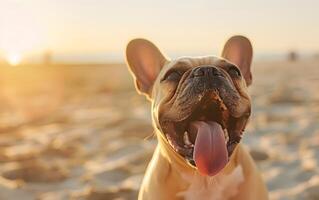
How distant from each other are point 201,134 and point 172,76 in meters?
0.49

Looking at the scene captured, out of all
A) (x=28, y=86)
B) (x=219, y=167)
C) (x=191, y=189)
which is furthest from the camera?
(x=28, y=86)

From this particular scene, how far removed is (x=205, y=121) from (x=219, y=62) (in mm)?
396

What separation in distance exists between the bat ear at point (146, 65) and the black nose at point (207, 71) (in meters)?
0.84

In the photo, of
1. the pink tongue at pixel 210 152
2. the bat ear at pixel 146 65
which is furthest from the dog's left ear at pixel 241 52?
the pink tongue at pixel 210 152

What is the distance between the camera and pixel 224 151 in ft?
10.5

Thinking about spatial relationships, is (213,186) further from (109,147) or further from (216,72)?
(109,147)

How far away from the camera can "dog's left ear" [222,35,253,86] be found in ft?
13.3

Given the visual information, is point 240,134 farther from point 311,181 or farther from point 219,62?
point 311,181

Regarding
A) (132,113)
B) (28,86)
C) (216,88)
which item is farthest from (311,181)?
(28,86)

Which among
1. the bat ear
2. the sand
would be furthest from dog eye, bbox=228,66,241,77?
the sand

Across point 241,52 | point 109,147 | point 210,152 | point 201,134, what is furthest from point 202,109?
point 109,147

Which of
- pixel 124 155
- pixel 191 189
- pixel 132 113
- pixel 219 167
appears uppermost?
pixel 219 167

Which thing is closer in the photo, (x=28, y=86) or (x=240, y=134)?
(x=240, y=134)

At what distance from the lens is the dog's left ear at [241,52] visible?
404 centimetres
